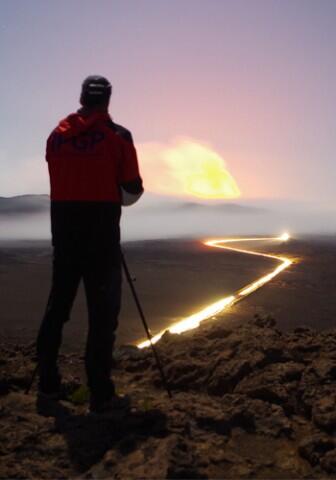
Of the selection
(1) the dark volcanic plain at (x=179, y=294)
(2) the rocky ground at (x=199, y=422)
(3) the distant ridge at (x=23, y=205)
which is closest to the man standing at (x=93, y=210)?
(2) the rocky ground at (x=199, y=422)

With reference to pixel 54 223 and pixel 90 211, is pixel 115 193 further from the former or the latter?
pixel 54 223

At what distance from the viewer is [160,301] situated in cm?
1166

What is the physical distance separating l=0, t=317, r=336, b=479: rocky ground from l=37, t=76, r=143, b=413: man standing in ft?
1.78

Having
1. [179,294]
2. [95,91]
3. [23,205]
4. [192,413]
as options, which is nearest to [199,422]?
[192,413]

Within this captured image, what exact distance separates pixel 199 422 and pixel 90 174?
2134 millimetres

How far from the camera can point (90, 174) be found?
4027 millimetres

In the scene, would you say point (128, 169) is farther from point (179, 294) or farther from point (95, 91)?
point (179, 294)

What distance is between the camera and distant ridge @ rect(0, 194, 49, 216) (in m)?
109

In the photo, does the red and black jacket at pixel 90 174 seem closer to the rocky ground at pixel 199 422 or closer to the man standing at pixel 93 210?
the man standing at pixel 93 210

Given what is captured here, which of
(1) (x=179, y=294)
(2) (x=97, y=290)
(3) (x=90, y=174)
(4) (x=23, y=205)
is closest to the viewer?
(3) (x=90, y=174)

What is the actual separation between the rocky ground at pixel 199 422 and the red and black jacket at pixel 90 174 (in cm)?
147

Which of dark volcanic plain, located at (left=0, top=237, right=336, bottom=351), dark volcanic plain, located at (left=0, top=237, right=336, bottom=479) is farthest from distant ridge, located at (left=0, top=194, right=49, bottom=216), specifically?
dark volcanic plain, located at (left=0, top=237, right=336, bottom=479)

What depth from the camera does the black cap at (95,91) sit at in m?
4.19

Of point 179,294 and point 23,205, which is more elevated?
point 23,205
